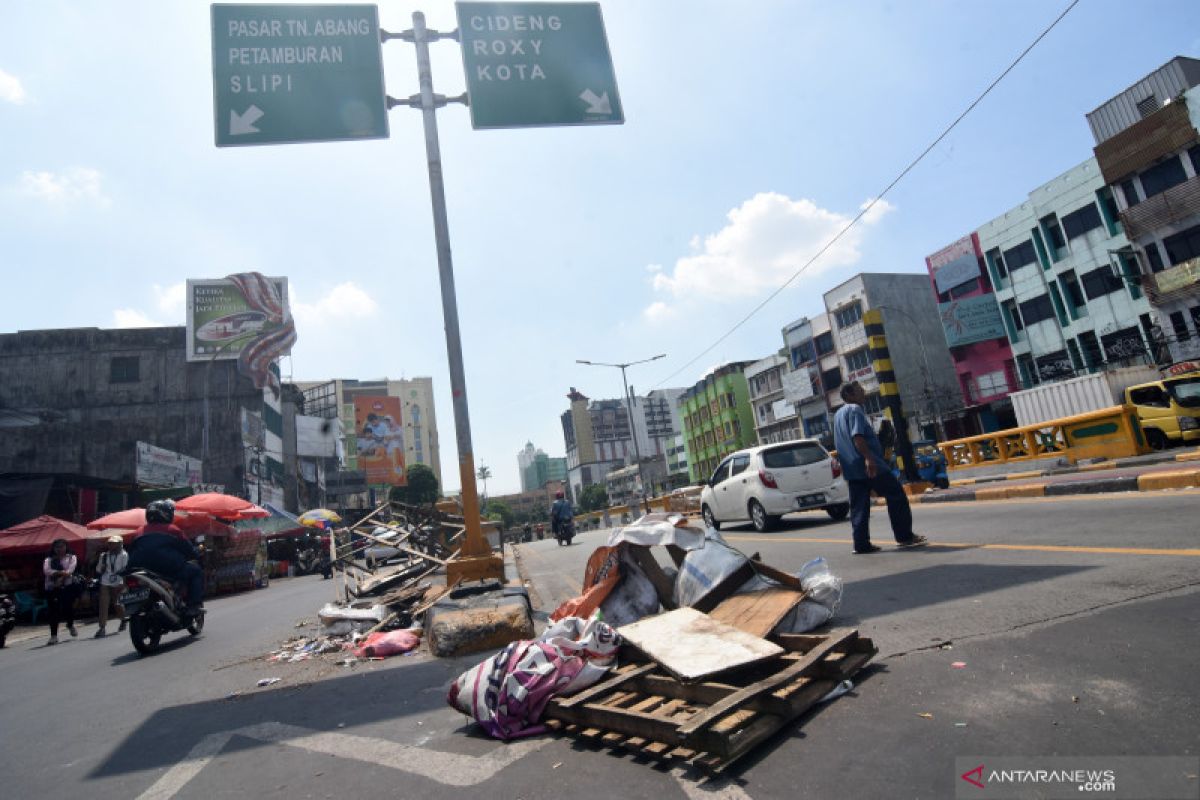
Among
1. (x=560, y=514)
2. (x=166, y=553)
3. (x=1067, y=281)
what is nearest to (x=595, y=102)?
(x=166, y=553)

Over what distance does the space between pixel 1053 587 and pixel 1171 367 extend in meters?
27.8

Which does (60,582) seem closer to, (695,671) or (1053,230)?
(695,671)

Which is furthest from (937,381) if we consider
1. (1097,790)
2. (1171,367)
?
(1097,790)

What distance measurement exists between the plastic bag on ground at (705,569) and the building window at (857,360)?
45.7 m

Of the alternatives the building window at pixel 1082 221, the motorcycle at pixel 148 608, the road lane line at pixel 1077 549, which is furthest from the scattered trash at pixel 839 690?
the building window at pixel 1082 221

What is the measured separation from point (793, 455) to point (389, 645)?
7.52m

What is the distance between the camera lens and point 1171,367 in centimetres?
2409

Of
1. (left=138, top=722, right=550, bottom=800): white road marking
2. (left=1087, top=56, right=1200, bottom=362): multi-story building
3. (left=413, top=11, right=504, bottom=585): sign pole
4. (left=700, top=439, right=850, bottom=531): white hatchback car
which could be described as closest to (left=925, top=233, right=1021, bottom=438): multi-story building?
(left=1087, top=56, right=1200, bottom=362): multi-story building

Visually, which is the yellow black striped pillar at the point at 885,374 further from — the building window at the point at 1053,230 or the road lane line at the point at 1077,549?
the building window at the point at 1053,230

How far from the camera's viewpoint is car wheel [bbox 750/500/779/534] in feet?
36.1

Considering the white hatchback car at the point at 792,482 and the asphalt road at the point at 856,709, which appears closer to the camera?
the asphalt road at the point at 856,709

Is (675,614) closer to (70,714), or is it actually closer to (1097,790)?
(1097,790)

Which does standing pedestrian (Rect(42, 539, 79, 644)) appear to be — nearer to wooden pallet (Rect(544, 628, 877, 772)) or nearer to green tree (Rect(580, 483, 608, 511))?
wooden pallet (Rect(544, 628, 877, 772))

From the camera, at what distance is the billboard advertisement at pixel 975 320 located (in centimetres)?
3678
